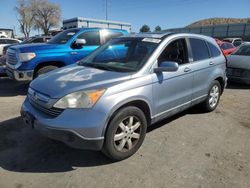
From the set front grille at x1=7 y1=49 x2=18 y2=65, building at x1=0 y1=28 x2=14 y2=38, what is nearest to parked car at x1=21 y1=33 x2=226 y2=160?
front grille at x1=7 y1=49 x2=18 y2=65

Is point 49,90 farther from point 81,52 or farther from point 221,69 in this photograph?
point 81,52

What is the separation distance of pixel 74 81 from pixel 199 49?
8.99 feet

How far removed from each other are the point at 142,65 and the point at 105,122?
1.12m

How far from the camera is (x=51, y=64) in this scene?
24.2 ft

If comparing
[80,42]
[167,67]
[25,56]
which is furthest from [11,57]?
[167,67]

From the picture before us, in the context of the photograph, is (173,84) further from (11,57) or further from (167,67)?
(11,57)

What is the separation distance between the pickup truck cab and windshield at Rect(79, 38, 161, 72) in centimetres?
262

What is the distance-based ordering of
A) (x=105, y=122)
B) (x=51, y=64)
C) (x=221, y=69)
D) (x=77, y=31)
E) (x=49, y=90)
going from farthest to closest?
(x=77, y=31) → (x=51, y=64) → (x=221, y=69) → (x=49, y=90) → (x=105, y=122)

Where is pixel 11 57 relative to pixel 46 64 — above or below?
above

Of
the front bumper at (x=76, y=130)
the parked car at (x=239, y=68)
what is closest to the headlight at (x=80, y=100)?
the front bumper at (x=76, y=130)

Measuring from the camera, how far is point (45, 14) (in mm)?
66625

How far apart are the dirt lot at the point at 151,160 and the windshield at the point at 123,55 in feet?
4.21

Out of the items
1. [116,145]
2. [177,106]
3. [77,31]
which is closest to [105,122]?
[116,145]

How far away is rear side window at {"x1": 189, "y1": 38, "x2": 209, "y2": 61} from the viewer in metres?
4.99
